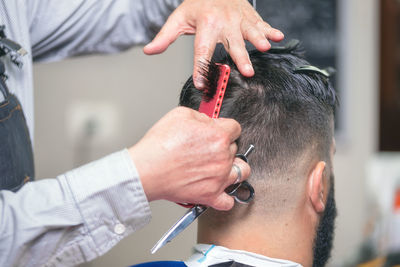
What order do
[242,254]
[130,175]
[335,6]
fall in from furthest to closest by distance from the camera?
[335,6]
[242,254]
[130,175]

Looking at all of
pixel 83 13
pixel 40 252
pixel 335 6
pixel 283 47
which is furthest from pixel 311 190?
pixel 335 6

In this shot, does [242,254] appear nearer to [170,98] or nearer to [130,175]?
[130,175]

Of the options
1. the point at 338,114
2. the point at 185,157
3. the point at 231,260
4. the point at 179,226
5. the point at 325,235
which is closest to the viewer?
the point at 185,157

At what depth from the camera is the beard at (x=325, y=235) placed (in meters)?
1.06

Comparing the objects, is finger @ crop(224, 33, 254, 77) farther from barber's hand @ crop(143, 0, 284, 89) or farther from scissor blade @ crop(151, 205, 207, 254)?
scissor blade @ crop(151, 205, 207, 254)

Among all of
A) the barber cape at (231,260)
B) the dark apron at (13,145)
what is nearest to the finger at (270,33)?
the barber cape at (231,260)

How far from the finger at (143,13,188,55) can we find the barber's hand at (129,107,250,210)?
0.24 metres

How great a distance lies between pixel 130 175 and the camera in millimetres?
726

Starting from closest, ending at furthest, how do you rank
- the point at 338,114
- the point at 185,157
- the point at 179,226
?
the point at 185,157 → the point at 179,226 → the point at 338,114

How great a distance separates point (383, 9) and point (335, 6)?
0.45 meters

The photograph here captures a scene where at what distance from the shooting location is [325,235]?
1084 millimetres

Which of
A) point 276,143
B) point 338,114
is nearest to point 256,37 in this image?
point 276,143

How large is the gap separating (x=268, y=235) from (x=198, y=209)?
0.21m

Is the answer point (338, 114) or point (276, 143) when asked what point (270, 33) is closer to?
point (276, 143)
